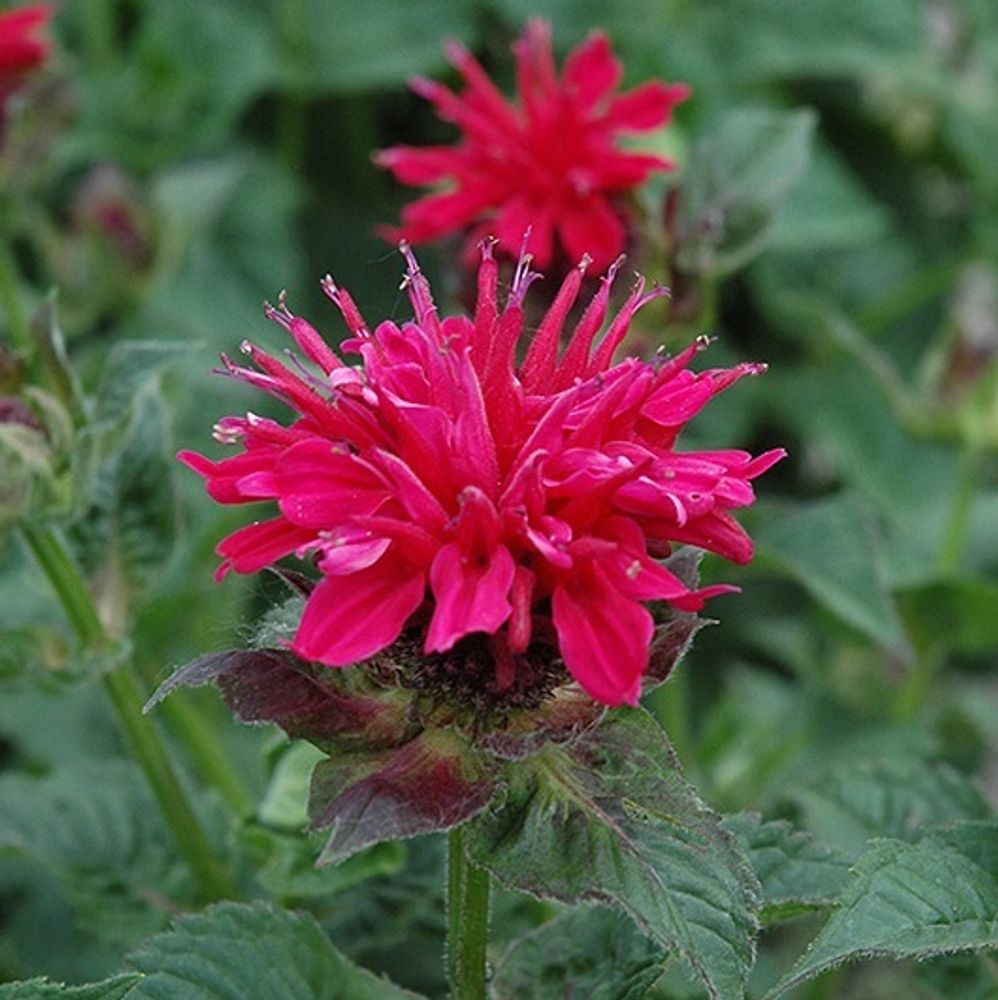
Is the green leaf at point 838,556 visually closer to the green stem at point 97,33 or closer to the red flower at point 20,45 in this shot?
the red flower at point 20,45

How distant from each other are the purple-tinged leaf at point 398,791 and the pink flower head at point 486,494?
0.04 metres

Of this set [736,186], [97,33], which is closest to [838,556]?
[736,186]

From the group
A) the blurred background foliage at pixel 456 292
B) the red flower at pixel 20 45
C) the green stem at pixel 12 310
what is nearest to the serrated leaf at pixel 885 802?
the blurred background foliage at pixel 456 292

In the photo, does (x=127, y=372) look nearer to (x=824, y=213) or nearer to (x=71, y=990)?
(x=71, y=990)

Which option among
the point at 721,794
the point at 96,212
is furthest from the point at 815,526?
the point at 96,212

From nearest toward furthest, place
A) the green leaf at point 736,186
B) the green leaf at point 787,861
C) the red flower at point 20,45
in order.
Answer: the green leaf at point 787,861 < the green leaf at point 736,186 < the red flower at point 20,45

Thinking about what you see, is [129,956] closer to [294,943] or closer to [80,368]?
[294,943]

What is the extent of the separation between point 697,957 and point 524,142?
562 mm

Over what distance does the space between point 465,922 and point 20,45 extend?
0.77 metres

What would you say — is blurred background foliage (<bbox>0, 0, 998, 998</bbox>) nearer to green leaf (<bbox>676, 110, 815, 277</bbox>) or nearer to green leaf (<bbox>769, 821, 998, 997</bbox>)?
green leaf (<bbox>676, 110, 815, 277</bbox>)

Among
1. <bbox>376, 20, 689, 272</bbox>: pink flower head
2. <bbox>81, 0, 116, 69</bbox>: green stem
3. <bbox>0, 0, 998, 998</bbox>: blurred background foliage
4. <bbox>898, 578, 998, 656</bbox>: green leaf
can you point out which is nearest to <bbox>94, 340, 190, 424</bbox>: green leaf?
<bbox>0, 0, 998, 998</bbox>: blurred background foliage

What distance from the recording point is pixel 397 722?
2.01 ft

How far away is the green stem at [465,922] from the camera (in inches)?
24.5

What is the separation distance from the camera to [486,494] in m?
0.58
